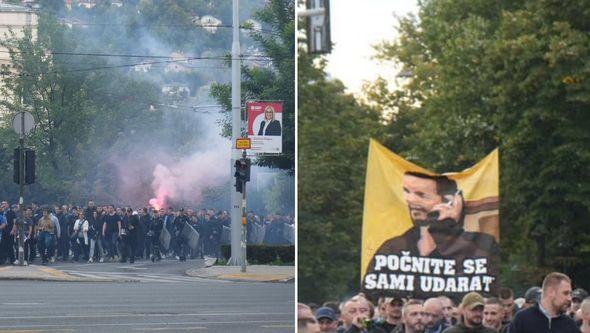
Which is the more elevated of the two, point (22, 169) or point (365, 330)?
point (22, 169)

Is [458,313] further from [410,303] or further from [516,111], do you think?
[516,111]

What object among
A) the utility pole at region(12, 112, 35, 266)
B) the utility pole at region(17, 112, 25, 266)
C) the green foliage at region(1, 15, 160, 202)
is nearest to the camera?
the utility pole at region(17, 112, 25, 266)

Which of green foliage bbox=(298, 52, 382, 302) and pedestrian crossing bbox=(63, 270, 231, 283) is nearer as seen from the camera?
green foliage bbox=(298, 52, 382, 302)

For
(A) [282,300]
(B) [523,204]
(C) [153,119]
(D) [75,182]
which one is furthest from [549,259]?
(C) [153,119]

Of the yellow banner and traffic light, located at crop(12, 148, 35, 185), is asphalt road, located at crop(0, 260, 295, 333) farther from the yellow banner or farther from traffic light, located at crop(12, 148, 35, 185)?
the yellow banner

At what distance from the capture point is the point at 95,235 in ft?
122

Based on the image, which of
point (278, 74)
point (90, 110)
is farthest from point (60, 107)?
point (278, 74)

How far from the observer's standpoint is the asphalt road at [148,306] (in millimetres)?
16328

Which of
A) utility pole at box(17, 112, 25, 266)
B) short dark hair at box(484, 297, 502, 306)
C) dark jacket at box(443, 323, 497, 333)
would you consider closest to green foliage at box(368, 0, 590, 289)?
short dark hair at box(484, 297, 502, 306)

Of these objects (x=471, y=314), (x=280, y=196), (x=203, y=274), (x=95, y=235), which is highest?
(x=280, y=196)

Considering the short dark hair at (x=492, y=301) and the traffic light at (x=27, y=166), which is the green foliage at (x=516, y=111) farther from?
the traffic light at (x=27, y=166)

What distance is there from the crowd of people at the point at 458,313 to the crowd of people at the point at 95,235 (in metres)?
26.7

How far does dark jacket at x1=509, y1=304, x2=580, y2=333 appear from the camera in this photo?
7695 millimetres

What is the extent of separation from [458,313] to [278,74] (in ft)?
104
